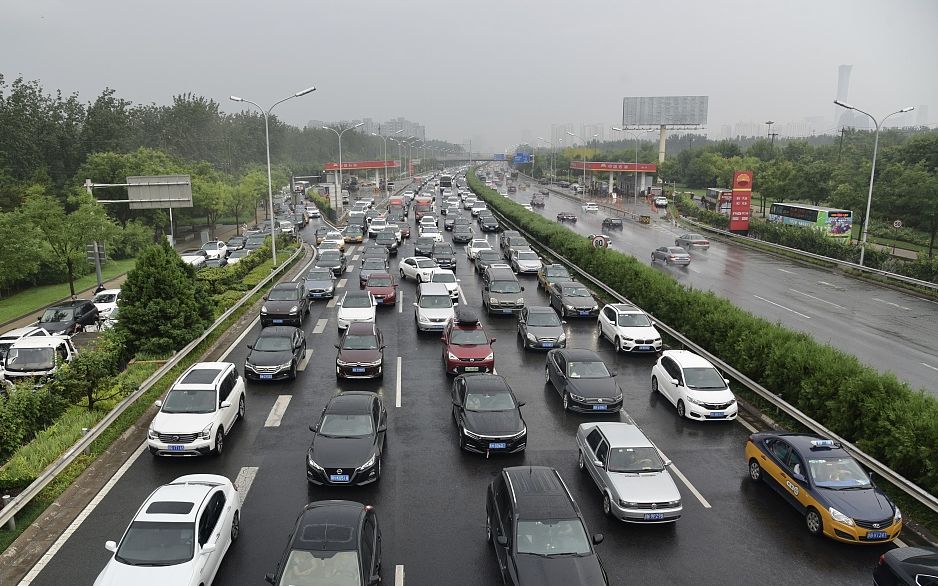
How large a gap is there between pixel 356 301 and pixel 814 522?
61.6ft

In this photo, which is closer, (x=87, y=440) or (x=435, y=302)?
(x=87, y=440)

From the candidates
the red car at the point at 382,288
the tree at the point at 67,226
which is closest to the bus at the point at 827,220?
the red car at the point at 382,288

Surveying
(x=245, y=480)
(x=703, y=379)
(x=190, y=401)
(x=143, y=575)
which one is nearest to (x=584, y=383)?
(x=703, y=379)

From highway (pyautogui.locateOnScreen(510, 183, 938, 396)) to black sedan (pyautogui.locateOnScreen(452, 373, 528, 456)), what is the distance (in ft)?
36.7

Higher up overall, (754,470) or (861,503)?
(861,503)

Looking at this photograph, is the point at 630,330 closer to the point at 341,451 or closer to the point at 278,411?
the point at 278,411

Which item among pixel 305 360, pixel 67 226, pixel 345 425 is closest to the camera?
pixel 345 425

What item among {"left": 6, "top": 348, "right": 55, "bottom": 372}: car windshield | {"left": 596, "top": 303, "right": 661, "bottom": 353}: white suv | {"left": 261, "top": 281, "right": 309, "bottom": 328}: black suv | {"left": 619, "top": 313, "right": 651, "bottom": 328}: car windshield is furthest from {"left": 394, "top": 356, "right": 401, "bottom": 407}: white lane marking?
{"left": 6, "top": 348, "right": 55, "bottom": 372}: car windshield

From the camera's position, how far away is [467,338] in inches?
851

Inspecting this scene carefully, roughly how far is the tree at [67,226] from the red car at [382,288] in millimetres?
15820

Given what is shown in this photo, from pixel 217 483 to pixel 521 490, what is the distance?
539 centimetres

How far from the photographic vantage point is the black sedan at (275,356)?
65.1 ft

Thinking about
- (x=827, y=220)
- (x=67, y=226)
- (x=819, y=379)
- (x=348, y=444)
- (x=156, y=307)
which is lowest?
(x=348, y=444)

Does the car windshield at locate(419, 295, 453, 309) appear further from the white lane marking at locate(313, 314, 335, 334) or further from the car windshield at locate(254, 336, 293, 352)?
the car windshield at locate(254, 336, 293, 352)
